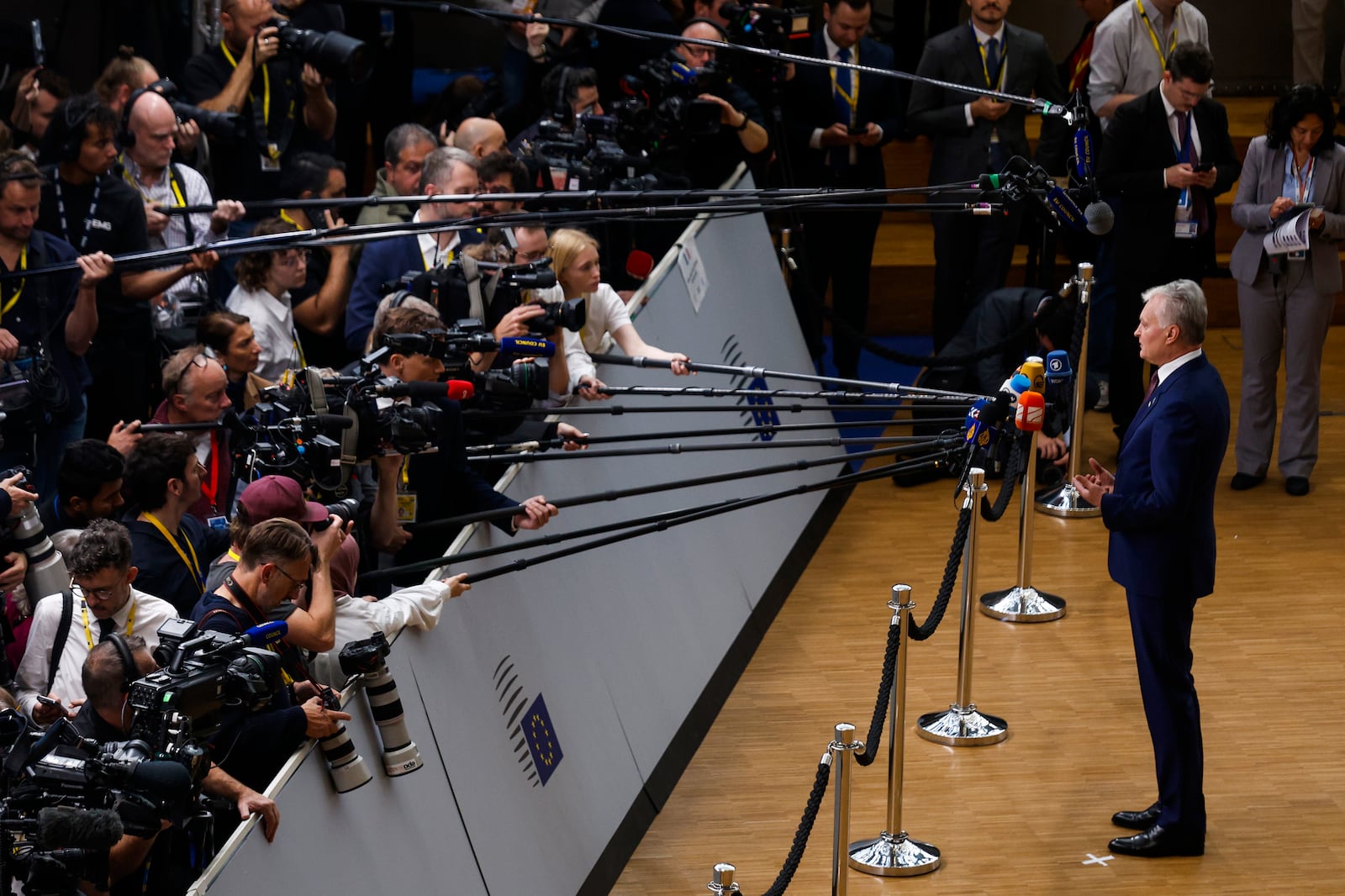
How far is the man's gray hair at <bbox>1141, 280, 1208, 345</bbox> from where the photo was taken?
5.11 meters

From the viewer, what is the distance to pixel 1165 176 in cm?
773

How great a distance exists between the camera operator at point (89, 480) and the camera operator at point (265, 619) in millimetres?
869

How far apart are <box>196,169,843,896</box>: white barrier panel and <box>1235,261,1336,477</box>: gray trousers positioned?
217cm

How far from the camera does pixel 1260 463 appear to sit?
8.12 metres

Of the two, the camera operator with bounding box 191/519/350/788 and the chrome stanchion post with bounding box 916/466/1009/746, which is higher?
the camera operator with bounding box 191/519/350/788

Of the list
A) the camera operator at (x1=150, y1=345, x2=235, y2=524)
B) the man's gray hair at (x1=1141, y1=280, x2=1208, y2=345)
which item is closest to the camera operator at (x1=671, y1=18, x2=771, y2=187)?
the man's gray hair at (x1=1141, y1=280, x2=1208, y2=345)

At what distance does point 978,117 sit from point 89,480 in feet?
16.3

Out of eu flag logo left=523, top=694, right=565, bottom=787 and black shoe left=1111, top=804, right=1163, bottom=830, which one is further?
black shoe left=1111, top=804, right=1163, bottom=830

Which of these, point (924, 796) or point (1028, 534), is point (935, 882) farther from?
point (1028, 534)

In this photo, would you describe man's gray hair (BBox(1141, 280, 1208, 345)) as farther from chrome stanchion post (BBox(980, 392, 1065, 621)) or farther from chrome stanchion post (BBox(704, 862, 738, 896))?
chrome stanchion post (BBox(704, 862, 738, 896))

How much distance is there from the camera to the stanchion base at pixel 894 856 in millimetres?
5137

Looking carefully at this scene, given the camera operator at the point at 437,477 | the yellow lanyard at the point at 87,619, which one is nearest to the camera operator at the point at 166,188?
the camera operator at the point at 437,477

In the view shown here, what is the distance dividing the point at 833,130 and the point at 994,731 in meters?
3.41

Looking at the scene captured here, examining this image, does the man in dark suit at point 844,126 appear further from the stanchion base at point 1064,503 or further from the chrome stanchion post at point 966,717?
the chrome stanchion post at point 966,717
